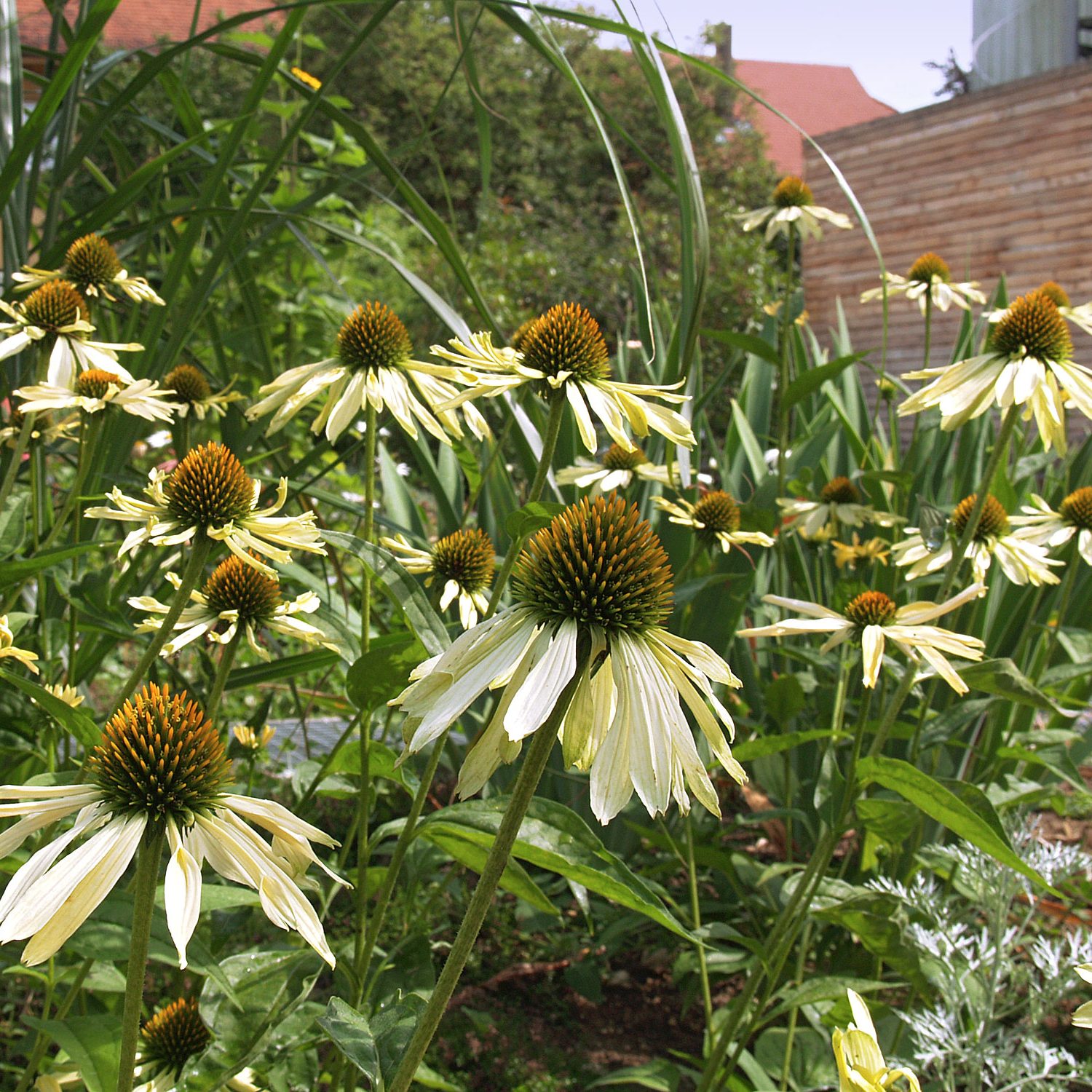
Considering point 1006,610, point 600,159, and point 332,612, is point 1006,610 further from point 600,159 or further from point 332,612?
point 600,159

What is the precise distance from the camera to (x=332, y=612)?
2.93ft

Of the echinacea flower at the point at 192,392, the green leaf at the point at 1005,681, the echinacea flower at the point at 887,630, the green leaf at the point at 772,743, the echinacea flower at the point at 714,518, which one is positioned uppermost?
the echinacea flower at the point at 192,392

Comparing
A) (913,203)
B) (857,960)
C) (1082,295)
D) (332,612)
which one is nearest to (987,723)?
(857,960)

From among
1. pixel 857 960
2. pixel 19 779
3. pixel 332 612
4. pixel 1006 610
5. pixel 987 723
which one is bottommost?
pixel 857 960

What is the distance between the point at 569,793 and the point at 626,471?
2.10 ft

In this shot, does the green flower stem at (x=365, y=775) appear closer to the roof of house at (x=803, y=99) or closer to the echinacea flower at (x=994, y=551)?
the echinacea flower at (x=994, y=551)

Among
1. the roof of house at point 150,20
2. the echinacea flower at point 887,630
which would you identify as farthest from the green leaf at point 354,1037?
the roof of house at point 150,20

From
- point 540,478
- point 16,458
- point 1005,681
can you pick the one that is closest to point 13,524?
point 16,458

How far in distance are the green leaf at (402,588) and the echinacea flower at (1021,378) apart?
1.80ft

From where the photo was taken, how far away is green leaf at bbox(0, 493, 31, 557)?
923 mm

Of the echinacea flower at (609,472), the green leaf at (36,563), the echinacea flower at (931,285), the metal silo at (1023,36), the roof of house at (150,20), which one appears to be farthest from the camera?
A: the roof of house at (150,20)

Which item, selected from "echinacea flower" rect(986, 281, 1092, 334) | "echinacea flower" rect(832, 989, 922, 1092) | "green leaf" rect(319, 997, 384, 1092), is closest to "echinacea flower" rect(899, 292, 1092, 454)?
"echinacea flower" rect(986, 281, 1092, 334)

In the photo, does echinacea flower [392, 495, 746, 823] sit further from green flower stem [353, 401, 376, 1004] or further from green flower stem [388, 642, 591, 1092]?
green flower stem [353, 401, 376, 1004]

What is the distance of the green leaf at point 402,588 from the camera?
25.8 inches
